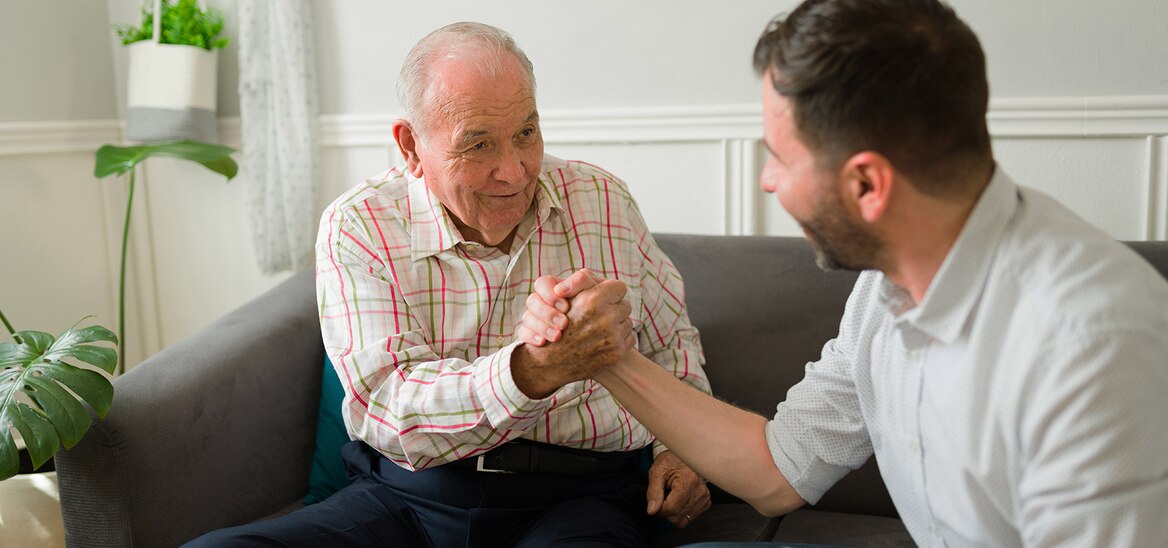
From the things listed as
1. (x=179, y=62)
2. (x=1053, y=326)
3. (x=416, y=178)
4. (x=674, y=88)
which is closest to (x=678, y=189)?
(x=674, y=88)

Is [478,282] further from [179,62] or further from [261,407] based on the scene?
[179,62]

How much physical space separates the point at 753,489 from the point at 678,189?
3.83 feet

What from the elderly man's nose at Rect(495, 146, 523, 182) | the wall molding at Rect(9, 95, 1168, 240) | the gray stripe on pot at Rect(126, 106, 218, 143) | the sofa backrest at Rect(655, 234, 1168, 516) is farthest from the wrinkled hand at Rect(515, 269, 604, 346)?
the gray stripe on pot at Rect(126, 106, 218, 143)

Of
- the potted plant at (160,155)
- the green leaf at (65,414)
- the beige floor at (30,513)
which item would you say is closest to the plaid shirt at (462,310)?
the green leaf at (65,414)

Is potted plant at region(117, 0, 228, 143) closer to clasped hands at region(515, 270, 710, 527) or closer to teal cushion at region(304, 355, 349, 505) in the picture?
teal cushion at region(304, 355, 349, 505)

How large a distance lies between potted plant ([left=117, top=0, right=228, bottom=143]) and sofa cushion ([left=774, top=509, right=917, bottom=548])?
1844 mm

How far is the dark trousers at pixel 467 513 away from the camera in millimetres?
1657

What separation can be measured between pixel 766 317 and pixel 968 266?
98 centimetres

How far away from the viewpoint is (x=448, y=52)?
66.6 inches

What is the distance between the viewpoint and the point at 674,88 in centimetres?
244

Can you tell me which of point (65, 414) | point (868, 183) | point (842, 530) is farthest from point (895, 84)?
point (65, 414)

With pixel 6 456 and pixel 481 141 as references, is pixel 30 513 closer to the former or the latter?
pixel 6 456

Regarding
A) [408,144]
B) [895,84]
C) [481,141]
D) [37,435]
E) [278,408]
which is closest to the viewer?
[895,84]

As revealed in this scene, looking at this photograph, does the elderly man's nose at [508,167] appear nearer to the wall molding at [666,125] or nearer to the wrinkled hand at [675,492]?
the wrinkled hand at [675,492]
